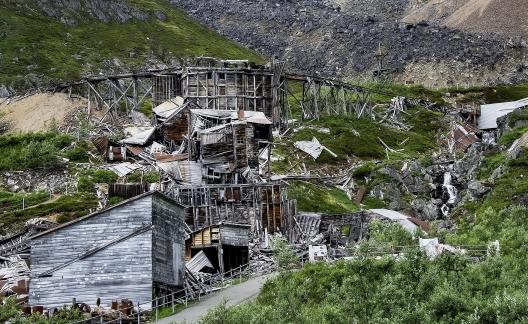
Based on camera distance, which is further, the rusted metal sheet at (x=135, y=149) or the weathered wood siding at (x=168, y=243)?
the rusted metal sheet at (x=135, y=149)

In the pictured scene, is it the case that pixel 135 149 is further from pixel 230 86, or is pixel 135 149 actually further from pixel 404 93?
pixel 404 93

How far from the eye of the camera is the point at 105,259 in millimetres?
43625

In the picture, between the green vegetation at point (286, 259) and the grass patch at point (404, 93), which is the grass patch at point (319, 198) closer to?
the green vegetation at point (286, 259)

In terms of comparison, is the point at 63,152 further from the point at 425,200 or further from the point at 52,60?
the point at 52,60

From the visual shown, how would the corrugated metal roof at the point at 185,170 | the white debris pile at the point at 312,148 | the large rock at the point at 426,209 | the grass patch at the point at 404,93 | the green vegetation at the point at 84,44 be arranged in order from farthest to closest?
the green vegetation at the point at 84,44
the grass patch at the point at 404,93
the white debris pile at the point at 312,148
the large rock at the point at 426,209
the corrugated metal roof at the point at 185,170

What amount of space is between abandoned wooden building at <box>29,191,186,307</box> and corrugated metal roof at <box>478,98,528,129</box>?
66361 millimetres

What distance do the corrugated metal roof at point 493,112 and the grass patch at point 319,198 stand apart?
35.3 meters

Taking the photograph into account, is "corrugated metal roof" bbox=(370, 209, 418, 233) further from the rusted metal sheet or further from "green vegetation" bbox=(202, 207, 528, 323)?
the rusted metal sheet

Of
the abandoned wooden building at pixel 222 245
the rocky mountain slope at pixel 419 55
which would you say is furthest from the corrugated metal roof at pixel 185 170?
the rocky mountain slope at pixel 419 55

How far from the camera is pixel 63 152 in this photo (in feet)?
246

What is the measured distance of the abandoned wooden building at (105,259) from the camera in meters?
43.1

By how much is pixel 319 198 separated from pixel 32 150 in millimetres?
22154

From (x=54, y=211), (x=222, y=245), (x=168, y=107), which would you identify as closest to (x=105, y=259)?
(x=222, y=245)

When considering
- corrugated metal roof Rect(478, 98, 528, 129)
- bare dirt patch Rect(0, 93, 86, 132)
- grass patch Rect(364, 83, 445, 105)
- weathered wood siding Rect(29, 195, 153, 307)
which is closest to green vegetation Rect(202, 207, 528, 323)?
weathered wood siding Rect(29, 195, 153, 307)
